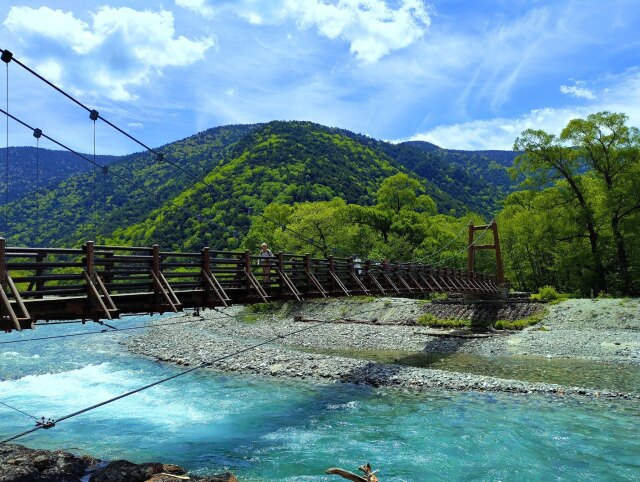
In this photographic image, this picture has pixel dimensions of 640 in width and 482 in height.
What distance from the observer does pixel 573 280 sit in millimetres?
39625

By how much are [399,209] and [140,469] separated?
4855cm

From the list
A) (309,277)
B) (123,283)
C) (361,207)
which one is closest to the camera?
(123,283)

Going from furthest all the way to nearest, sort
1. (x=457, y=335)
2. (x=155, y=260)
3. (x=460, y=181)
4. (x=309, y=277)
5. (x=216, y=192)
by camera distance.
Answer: (x=460, y=181)
(x=216, y=192)
(x=457, y=335)
(x=309, y=277)
(x=155, y=260)

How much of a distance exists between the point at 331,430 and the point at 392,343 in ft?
44.4

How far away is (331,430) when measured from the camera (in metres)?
11.3

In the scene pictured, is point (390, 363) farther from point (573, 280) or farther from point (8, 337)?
point (573, 280)

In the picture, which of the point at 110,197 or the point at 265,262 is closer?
the point at 265,262

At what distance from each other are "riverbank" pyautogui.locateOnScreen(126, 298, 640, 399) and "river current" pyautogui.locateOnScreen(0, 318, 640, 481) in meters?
1.34

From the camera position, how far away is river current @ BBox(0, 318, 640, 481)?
29.9ft

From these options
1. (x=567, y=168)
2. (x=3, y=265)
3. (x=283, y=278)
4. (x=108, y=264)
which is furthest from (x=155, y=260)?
(x=567, y=168)

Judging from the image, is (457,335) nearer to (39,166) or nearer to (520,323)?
(520,323)

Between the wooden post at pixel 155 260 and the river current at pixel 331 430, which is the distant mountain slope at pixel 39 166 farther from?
the wooden post at pixel 155 260

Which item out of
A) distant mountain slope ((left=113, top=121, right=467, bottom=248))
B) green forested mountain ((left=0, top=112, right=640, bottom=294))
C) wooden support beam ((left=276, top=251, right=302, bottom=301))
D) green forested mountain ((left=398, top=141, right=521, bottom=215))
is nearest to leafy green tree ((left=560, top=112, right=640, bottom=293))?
green forested mountain ((left=0, top=112, right=640, bottom=294))

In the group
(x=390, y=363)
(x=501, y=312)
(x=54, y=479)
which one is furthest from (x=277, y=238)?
(x=54, y=479)
